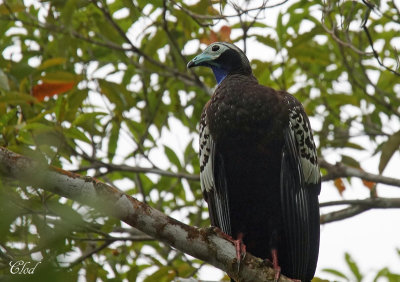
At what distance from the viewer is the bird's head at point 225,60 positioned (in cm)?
573

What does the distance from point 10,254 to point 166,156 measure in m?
2.54

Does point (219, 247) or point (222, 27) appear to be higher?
point (222, 27)

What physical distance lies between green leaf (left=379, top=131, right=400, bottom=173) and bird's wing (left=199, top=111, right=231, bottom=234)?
1.39 metres

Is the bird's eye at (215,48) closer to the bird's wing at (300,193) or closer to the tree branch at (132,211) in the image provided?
the bird's wing at (300,193)

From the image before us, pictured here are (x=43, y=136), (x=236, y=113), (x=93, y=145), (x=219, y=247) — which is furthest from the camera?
(x=93, y=145)

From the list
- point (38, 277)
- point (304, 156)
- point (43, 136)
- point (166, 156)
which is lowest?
point (38, 277)

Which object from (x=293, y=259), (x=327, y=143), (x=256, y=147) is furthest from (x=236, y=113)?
(x=327, y=143)

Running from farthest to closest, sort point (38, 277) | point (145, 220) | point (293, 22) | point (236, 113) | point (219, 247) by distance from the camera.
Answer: point (293, 22)
point (236, 113)
point (219, 247)
point (145, 220)
point (38, 277)

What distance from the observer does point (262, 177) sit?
4.88 metres

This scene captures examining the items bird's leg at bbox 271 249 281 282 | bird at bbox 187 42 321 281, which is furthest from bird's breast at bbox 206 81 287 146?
bird's leg at bbox 271 249 281 282

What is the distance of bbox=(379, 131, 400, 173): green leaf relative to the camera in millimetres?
5039

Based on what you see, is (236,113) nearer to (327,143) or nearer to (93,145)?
(93,145)

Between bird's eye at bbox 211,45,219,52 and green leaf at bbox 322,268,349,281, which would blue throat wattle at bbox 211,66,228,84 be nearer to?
bird's eye at bbox 211,45,219,52

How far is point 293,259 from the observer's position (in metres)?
4.85
